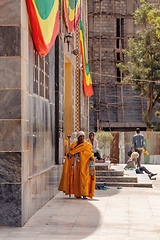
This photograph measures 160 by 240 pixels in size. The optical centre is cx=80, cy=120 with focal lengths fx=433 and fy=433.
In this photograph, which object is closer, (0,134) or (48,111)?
(0,134)

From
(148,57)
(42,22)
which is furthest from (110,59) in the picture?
(42,22)

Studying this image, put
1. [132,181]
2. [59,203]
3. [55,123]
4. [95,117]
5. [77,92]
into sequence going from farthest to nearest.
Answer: [95,117] < [77,92] < [132,181] < [55,123] < [59,203]

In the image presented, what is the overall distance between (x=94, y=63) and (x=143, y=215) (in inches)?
988

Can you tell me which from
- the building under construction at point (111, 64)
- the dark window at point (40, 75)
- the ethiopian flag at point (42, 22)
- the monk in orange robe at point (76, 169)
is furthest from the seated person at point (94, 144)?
the building under construction at point (111, 64)

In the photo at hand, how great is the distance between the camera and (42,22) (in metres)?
7.74

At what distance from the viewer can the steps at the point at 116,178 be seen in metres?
12.4

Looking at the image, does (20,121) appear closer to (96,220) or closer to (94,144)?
(96,220)

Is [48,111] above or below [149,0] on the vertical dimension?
below

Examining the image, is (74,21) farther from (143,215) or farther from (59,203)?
(143,215)

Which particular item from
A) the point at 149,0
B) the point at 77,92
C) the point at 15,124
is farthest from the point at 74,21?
the point at 149,0

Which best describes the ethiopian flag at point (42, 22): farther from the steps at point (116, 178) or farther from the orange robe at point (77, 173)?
the steps at point (116, 178)

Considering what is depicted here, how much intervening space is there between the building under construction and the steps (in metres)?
16.8

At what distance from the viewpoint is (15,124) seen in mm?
6688

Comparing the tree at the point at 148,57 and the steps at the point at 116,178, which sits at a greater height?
the tree at the point at 148,57
